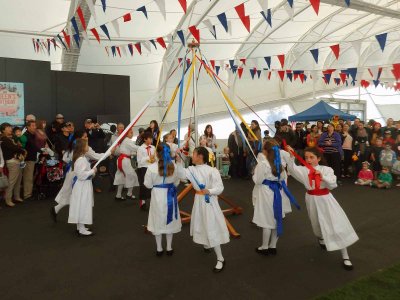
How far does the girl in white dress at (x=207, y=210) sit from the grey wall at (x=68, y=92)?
6052 millimetres

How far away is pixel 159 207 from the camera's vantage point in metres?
3.14

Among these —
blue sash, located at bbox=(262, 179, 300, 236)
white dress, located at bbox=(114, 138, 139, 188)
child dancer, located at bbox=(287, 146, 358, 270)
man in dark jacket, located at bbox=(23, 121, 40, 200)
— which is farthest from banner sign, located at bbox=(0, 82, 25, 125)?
child dancer, located at bbox=(287, 146, 358, 270)

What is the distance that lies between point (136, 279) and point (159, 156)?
119 cm

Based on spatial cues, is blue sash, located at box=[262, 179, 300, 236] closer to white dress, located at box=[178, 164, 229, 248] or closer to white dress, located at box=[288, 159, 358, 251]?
white dress, located at box=[288, 159, 358, 251]

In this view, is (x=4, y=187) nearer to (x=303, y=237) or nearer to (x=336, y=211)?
(x=303, y=237)

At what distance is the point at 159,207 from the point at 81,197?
1210mm

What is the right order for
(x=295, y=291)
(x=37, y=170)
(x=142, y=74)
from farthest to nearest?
1. (x=142, y=74)
2. (x=37, y=170)
3. (x=295, y=291)

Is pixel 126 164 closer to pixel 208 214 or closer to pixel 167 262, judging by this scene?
pixel 167 262

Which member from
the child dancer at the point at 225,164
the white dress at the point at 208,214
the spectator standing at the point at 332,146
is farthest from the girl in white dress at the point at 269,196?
the child dancer at the point at 225,164

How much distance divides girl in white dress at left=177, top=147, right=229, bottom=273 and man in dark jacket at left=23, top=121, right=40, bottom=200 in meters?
3.86

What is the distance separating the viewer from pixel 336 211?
292 centimetres

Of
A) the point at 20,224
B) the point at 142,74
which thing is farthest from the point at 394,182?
the point at 142,74

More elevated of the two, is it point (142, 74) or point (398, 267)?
point (142, 74)

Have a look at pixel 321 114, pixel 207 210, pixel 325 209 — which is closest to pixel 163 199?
pixel 207 210
